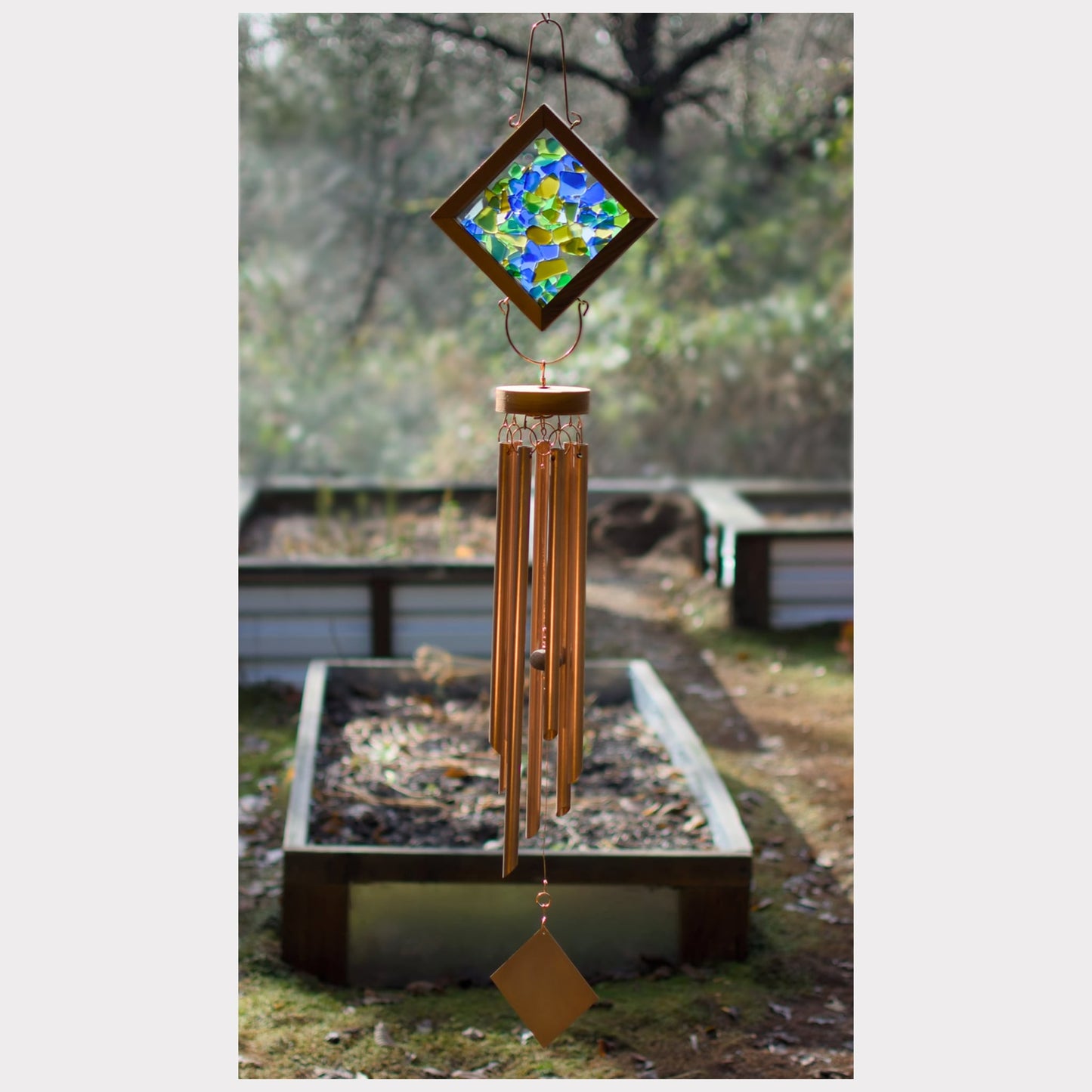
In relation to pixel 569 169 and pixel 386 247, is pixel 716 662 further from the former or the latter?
pixel 386 247

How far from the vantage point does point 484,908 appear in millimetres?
3566

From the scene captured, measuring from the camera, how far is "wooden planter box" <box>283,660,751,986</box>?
3539mm

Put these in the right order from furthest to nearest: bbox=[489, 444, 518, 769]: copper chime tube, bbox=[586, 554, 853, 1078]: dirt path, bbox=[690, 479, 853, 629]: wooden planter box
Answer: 1. bbox=[690, 479, 853, 629]: wooden planter box
2. bbox=[586, 554, 853, 1078]: dirt path
3. bbox=[489, 444, 518, 769]: copper chime tube

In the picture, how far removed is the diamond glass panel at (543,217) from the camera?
2.37 meters

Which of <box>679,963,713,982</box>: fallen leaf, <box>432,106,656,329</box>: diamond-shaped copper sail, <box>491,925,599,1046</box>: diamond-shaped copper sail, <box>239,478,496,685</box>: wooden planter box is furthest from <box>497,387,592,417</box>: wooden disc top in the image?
<box>239,478,496,685</box>: wooden planter box

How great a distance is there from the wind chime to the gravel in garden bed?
1.10 metres

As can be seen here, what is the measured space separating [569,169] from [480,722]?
3050 millimetres

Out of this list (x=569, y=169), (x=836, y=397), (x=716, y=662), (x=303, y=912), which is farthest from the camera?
(x=836, y=397)

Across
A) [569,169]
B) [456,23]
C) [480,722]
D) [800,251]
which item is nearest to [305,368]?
[456,23]

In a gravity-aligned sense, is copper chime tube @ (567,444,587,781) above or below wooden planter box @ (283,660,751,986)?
above

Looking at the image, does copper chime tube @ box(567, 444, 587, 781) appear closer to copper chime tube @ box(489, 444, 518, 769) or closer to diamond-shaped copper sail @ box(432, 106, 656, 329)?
copper chime tube @ box(489, 444, 518, 769)

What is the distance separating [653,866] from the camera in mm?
3568

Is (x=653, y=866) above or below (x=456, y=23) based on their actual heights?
below

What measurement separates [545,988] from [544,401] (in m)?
1.23
